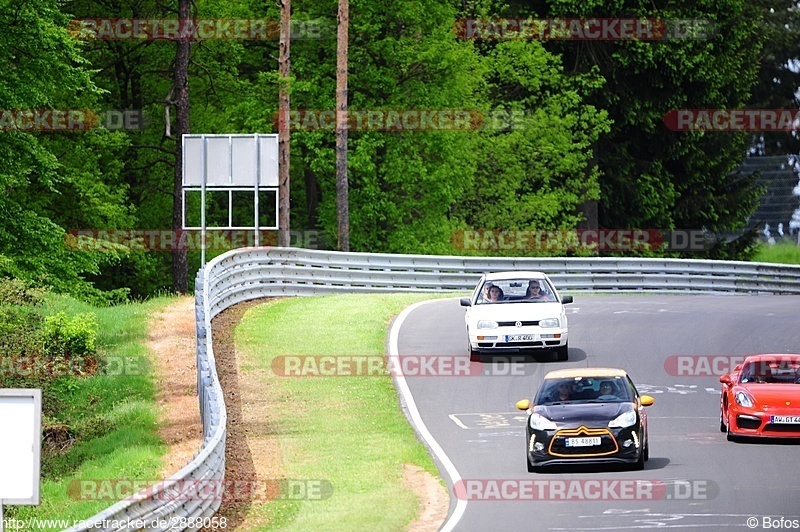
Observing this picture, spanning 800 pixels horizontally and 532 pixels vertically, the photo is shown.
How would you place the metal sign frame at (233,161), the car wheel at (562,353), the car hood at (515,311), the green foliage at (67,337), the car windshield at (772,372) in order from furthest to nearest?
the metal sign frame at (233,161)
the green foliage at (67,337)
the car wheel at (562,353)
the car hood at (515,311)
the car windshield at (772,372)

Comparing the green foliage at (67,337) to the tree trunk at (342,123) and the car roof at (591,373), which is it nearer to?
the car roof at (591,373)

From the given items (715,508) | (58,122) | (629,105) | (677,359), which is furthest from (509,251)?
(715,508)

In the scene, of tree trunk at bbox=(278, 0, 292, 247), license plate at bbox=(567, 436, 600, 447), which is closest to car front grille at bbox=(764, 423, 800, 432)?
license plate at bbox=(567, 436, 600, 447)

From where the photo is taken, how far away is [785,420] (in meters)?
20.4

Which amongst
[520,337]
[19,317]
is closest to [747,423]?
[520,337]

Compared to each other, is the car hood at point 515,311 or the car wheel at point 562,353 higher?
the car hood at point 515,311

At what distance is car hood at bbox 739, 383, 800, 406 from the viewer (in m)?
20.3

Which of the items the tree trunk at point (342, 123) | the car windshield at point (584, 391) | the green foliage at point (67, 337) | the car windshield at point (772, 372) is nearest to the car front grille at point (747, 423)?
the car windshield at point (772, 372)

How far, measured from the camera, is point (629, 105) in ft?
192

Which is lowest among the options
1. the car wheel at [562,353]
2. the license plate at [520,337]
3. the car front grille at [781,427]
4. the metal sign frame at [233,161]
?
the car front grille at [781,427]

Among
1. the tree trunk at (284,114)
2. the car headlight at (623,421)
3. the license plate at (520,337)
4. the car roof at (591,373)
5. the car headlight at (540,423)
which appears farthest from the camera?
the tree trunk at (284,114)

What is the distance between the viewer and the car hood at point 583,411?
61.3ft

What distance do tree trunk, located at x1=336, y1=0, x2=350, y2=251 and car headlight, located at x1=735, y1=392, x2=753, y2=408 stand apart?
28872mm

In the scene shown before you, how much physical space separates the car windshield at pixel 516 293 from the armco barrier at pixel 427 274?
544 centimetres
